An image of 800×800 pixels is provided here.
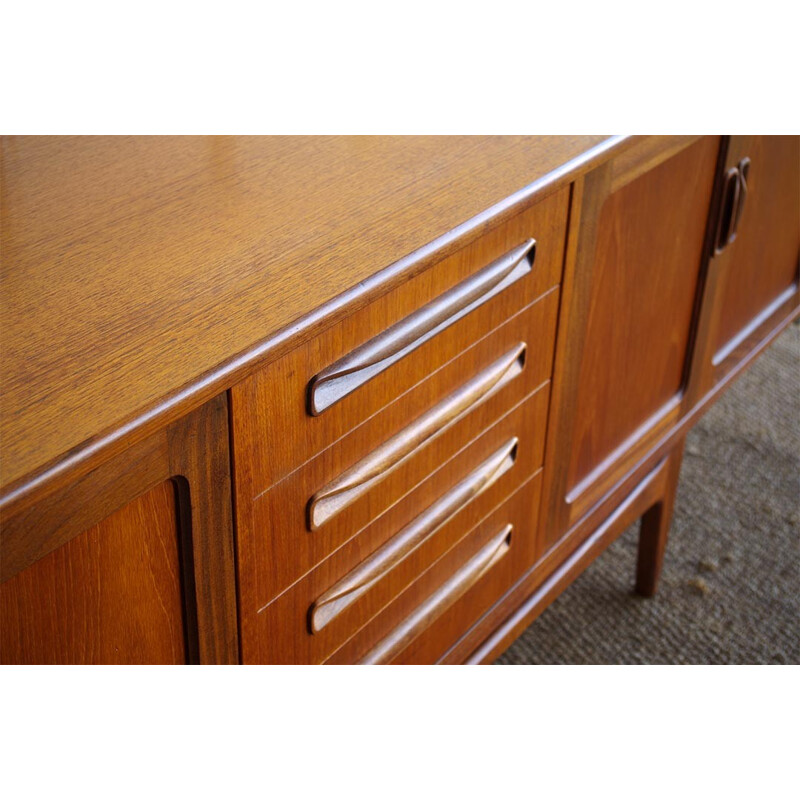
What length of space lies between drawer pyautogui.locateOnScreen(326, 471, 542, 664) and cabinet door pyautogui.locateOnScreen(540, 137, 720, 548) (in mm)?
44

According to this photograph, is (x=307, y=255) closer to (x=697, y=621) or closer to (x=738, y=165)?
(x=738, y=165)

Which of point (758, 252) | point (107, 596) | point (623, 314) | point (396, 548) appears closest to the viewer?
point (107, 596)

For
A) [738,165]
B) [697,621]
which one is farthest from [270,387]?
[697,621]

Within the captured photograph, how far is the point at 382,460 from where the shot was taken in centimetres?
66

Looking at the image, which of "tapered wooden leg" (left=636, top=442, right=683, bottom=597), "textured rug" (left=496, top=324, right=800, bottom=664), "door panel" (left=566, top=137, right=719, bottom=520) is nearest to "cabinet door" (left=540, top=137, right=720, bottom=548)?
"door panel" (left=566, top=137, right=719, bottom=520)

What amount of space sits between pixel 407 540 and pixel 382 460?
9 centimetres

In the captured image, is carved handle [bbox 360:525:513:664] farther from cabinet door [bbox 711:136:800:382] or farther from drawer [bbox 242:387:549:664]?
cabinet door [bbox 711:136:800:382]

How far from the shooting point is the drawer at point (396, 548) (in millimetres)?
651

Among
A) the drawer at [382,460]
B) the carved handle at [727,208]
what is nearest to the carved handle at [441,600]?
the drawer at [382,460]

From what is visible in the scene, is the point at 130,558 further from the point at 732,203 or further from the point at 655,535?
the point at 655,535

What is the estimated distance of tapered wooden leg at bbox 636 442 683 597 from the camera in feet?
4.14

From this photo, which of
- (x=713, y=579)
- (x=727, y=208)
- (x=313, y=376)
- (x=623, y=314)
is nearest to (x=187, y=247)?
(x=313, y=376)

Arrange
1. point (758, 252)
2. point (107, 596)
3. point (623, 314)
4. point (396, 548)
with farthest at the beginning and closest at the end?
point (758, 252) → point (623, 314) → point (396, 548) → point (107, 596)

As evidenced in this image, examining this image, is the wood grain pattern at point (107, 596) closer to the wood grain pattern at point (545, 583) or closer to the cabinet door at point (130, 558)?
the cabinet door at point (130, 558)
